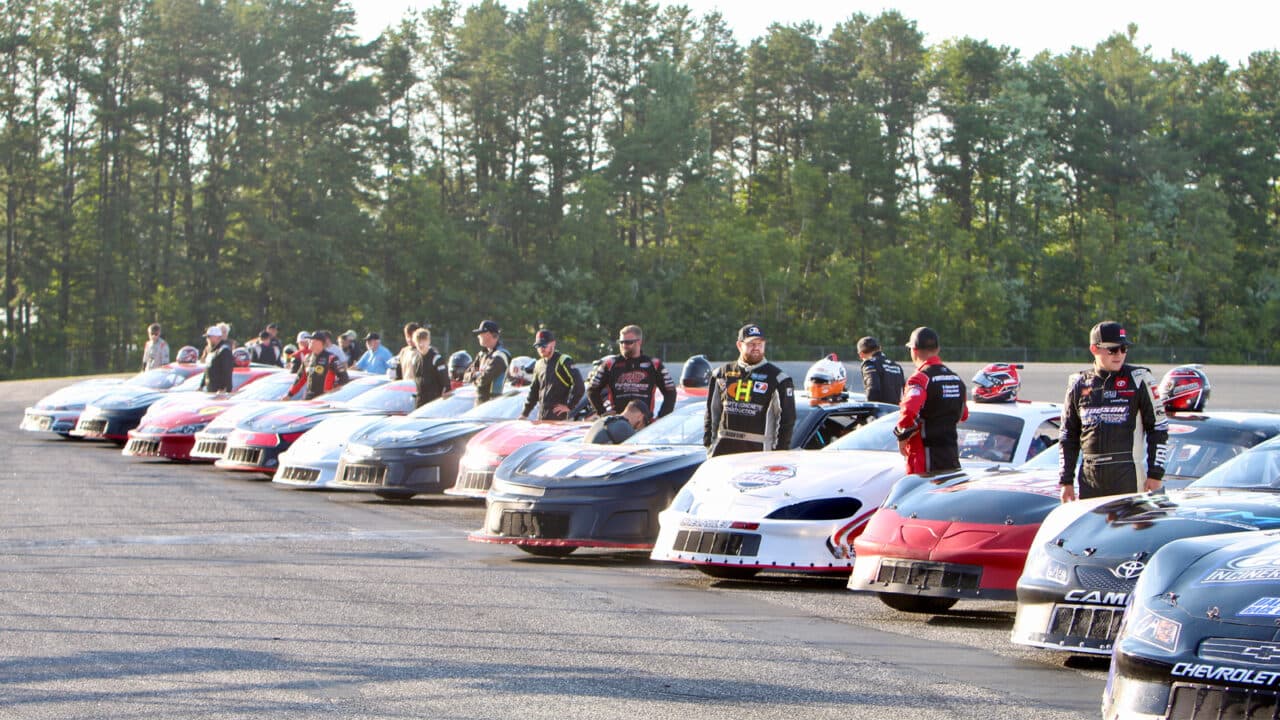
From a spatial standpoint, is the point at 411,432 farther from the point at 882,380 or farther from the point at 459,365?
the point at 459,365

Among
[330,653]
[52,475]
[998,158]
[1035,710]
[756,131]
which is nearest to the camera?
[1035,710]

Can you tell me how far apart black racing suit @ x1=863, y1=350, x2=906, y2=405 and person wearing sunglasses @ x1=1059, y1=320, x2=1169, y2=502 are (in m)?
5.43

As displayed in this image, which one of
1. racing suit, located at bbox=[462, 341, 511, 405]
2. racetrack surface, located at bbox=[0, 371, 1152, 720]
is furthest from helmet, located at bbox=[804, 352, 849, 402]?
racing suit, located at bbox=[462, 341, 511, 405]

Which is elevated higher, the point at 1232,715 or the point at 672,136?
the point at 672,136

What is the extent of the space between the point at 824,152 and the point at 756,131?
6371 millimetres

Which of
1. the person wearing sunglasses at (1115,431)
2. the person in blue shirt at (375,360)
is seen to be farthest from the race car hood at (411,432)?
the person in blue shirt at (375,360)

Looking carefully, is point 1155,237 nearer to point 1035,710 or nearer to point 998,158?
point 998,158

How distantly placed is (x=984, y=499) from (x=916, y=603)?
0.71 m

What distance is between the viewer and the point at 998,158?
75.0 meters

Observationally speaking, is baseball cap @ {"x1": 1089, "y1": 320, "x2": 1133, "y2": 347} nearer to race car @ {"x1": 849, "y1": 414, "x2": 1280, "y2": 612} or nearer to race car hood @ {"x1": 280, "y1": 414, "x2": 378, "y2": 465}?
race car @ {"x1": 849, "y1": 414, "x2": 1280, "y2": 612}

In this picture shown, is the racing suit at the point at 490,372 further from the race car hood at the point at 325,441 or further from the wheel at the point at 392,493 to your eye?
the wheel at the point at 392,493

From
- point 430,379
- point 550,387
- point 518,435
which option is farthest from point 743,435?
point 430,379

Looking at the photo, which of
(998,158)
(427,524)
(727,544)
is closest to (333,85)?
(998,158)

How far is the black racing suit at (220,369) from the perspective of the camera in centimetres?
2167
